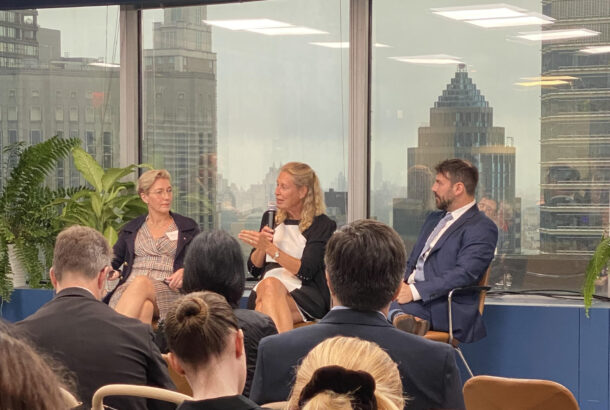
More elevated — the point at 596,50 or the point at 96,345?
the point at 596,50

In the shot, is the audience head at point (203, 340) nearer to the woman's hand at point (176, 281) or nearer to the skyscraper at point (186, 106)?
the woman's hand at point (176, 281)

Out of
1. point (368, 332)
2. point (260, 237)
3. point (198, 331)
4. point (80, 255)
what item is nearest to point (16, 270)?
point (260, 237)

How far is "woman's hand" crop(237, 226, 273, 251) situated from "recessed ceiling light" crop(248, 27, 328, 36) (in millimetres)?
1878

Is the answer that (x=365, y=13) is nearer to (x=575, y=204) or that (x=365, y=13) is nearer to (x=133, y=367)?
(x=575, y=204)

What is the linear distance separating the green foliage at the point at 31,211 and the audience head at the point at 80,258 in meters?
3.46

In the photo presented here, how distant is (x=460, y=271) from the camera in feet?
18.1

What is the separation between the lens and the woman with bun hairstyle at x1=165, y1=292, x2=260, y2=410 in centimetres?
221

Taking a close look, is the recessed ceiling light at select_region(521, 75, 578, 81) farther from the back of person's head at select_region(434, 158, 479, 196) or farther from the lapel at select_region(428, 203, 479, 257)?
the lapel at select_region(428, 203, 479, 257)

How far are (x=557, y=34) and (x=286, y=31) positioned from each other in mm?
1989

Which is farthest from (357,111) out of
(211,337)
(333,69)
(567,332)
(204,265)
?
(211,337)

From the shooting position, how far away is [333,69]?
6938 mm

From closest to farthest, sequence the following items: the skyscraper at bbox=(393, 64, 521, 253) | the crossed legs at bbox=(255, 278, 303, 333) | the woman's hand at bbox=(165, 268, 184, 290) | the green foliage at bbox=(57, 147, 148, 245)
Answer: the crossed legs at bbox=(255, 278, 303, 333), the woman's hand at bbox=(165, 268, 184, 290), the skyscraper at bbox=(393, 64, 521, 253), the green foliage at bbox=(57, 147, 148, 245)

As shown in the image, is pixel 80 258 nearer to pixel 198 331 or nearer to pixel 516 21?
pixel 198 331

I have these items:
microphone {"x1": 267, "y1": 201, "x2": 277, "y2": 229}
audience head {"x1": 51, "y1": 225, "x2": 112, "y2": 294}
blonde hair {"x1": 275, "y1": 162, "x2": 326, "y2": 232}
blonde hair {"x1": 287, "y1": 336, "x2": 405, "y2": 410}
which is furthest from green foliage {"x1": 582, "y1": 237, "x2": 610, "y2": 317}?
blonde hair {"x1": 287, "y1": 336, "x2": 405, "y2": 410}
